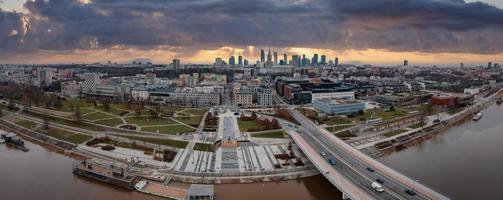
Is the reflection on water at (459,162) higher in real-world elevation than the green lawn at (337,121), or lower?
lower

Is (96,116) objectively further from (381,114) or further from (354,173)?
(381,114)

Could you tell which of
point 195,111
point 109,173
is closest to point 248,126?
point 195,111

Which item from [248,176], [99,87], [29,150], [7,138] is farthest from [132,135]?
[99,87]

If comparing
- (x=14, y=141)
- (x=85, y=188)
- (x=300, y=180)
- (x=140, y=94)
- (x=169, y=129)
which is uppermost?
(x=140, y=94)

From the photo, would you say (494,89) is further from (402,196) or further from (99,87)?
(99,87)

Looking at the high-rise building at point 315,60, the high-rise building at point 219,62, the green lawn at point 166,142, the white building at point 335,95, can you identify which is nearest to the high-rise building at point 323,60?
the high-rise building at point 315,60

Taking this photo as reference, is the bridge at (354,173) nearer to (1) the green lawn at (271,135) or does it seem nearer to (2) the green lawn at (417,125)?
(1) the green lawn at (271,135)
